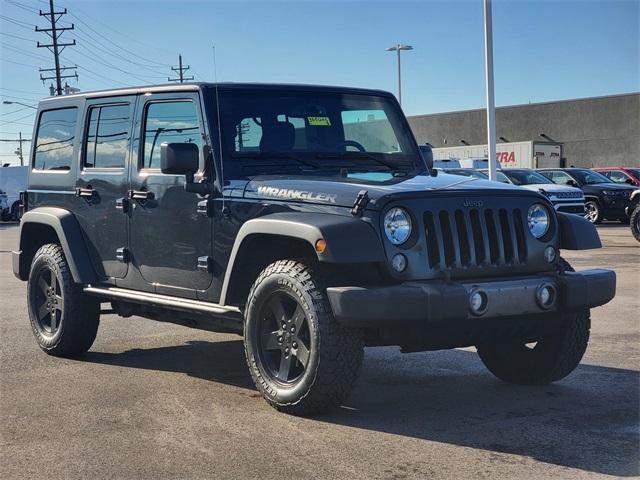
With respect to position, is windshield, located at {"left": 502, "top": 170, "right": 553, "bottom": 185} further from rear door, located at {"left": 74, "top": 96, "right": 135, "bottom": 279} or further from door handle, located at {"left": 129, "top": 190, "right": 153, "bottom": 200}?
door handle, located at {"left": 129, "top": 190, "right": 153, "bottom": 200}

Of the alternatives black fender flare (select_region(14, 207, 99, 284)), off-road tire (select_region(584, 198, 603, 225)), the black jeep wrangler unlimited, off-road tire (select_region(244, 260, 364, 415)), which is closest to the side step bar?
the black jeep wrangler unlimited

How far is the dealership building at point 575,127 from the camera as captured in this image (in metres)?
51.5

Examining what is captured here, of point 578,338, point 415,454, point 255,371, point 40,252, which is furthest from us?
point 40,252

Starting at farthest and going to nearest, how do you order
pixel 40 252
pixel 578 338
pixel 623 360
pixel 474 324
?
pixel 40 252 < pixel 623 360 < pixel 578 338 < pixel 474 324

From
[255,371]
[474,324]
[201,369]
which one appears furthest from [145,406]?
[474,324]

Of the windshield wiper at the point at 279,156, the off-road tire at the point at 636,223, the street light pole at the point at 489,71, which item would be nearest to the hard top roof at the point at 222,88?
the windshield wiper at the point at 279,156

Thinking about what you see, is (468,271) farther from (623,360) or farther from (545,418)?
(623,360)

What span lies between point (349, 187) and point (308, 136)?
Answer: 1180 mm

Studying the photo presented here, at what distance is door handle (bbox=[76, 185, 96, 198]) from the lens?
694 cm

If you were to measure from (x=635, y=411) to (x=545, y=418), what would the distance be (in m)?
0.55

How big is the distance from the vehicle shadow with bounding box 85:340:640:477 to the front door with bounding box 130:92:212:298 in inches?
31.7

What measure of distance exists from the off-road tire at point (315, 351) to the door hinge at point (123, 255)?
167 cm

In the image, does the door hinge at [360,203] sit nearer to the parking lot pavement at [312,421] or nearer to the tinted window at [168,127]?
the parking lot pavement at [312,421]

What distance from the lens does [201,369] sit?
678 centimetres
